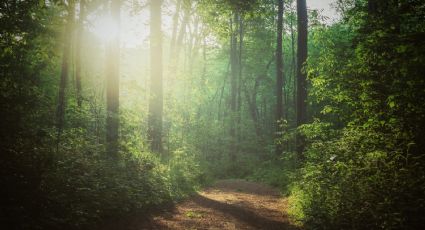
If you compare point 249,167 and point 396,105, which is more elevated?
point 396,105

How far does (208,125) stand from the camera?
29.8m

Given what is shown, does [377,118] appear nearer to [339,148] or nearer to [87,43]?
[339,148]

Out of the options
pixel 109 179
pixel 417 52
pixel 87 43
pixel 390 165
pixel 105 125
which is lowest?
pixel 109 179

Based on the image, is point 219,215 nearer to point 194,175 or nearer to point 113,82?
point 194,175

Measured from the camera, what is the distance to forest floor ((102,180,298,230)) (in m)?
8.19

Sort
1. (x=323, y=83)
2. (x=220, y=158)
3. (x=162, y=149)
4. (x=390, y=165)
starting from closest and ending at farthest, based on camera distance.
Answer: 1. (x=390, y=165)
2. (x=323, y=83)
3. (x=162, y=149)
4. (x=220, y=158)

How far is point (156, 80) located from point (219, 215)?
326 inches

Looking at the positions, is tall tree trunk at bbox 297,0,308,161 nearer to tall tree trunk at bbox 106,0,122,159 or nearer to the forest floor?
the forest floor

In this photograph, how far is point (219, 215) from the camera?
9672 millimetres

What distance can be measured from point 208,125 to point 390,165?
2360 cm

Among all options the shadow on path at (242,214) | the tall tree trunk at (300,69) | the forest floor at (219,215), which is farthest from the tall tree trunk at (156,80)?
the tall tree trunk at (300,69)

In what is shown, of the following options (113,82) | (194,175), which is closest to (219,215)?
(194,175)

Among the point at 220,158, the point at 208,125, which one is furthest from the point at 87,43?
the point at 220,158

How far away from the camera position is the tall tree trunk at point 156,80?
1548cm
